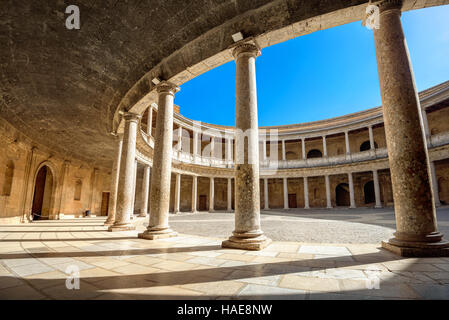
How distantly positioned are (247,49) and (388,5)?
291 cm

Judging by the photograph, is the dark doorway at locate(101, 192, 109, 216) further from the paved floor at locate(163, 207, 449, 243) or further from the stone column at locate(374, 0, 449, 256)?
the stone column at locate(374, 0, 449, 256)

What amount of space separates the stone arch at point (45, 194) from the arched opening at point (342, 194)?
2924cm

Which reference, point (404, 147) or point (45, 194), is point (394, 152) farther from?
point (45, 194)

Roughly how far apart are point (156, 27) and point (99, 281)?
18.6 ft

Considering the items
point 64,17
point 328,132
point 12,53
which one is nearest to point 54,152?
point 12,53

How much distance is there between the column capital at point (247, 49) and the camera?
5.35 m

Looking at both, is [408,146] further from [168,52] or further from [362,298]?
[168,52]

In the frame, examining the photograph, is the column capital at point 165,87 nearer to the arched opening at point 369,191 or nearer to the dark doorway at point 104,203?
the dark doorway at point 104,203

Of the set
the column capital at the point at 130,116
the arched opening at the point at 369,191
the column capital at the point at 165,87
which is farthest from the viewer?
the arched opening at the point at 369,191

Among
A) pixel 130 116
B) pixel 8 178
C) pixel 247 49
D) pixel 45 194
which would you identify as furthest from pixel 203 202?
pixel 247 49

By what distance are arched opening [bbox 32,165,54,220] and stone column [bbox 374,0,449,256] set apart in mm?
20721

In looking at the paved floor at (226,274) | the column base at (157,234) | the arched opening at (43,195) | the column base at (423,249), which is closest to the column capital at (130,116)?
the column base at (157,234)

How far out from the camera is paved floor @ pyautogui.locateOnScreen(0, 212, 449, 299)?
2191mm

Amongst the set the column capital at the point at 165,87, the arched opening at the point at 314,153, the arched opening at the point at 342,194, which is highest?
the arched opening at the point at 314,153
